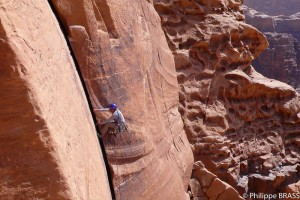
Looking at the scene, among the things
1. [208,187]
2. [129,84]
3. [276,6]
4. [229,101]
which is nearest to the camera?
[129,84]

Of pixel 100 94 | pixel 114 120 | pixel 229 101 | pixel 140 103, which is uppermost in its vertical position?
pixel 100 94

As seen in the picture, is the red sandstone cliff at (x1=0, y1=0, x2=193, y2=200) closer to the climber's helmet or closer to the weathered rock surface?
the climber's helmet

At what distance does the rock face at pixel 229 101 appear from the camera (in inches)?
321

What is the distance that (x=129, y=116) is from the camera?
4000mm

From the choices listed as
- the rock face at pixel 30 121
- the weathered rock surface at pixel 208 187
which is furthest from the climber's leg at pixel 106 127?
the weathered rock surface at pixel 208 187

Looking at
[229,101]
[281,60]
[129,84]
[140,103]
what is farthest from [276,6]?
[129,84]

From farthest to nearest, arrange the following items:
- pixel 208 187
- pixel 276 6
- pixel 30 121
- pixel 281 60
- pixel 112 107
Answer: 1. pixel 276 6
2. pixel 281 60
3. pixel 208 187
4. pixel 112 107
5. pixel 30 121

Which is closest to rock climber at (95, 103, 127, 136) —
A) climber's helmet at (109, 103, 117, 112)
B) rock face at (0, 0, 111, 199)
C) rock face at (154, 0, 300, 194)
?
climber's helmet at (109, 103, 117, 112)

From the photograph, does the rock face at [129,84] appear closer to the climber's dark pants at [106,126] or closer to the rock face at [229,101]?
the climber's dark pants at [106,126]

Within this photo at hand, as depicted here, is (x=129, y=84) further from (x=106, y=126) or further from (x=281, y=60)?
(x=281, y=60)

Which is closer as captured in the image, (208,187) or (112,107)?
(112,107)

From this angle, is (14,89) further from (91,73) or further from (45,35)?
(91,73)

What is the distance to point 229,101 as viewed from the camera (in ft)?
28.7

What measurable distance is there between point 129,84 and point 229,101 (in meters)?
5.11
